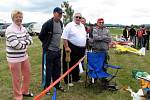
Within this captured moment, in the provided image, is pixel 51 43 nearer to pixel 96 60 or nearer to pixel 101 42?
pixel 96 60

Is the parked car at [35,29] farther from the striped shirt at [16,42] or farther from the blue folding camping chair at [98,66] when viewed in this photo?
the striped shirt at [16,42]

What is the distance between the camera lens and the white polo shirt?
7906mm

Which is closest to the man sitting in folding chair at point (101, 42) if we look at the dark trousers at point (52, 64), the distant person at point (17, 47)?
the dark trousers at point (52, 64)

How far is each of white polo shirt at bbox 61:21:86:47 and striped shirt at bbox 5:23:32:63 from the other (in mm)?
1591

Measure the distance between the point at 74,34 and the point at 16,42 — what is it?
6.81 feet

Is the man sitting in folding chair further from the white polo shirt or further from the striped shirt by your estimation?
the striped shirt

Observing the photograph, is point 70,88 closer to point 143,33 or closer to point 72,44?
point 72,44

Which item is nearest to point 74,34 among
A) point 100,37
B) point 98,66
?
point 100,37

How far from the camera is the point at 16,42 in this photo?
6.18m

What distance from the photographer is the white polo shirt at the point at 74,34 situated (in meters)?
7.91

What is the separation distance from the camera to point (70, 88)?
26.3 feet

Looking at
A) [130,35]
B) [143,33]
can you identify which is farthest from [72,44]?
[130,35]

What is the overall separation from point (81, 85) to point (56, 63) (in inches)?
44.9

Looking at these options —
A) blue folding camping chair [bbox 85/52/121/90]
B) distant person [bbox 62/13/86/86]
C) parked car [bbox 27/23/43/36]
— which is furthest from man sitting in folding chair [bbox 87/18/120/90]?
parked car [bbox 27/23/43/36]
